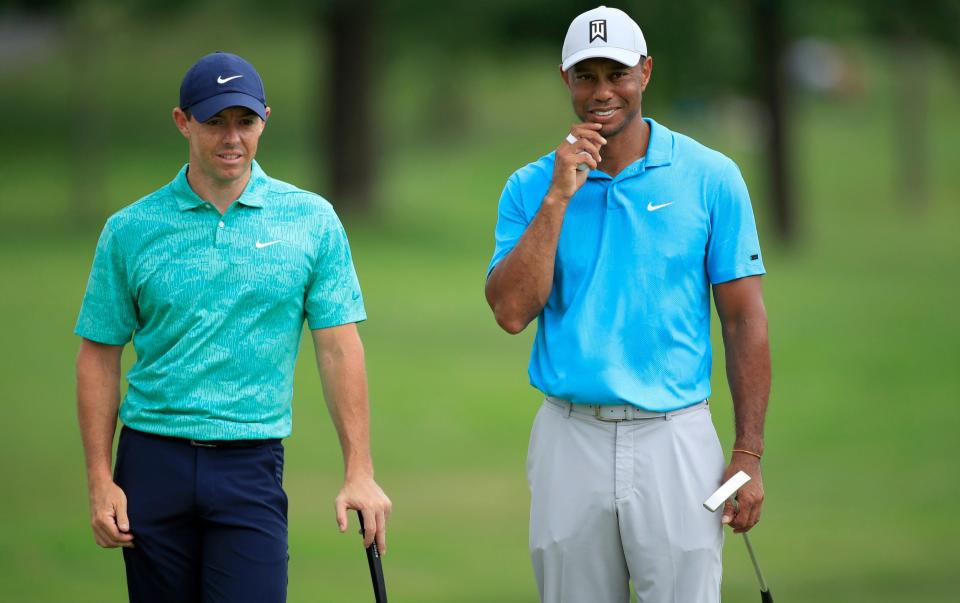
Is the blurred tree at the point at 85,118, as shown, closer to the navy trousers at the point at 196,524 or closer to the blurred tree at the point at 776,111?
the blurred tree at the point at 776,111

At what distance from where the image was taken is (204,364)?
14.3 feet

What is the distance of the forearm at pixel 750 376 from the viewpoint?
4484 millimetres

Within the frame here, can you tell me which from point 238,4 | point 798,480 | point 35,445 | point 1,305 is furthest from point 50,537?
point 238,4

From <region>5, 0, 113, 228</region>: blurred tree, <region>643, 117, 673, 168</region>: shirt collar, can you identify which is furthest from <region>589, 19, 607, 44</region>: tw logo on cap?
<region>5, 0, 113, 228</region>: blurred tree

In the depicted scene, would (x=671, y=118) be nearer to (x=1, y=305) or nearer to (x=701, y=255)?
(x=1, y=305)

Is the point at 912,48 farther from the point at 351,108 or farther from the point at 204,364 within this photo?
the point at 204,364

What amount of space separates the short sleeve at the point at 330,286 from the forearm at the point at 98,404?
1.83 feet

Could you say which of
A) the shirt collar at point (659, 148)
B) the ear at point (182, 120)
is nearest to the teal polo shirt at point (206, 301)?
the ear at point (182, 120)

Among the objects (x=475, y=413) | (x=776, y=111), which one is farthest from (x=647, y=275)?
(x=776, y=111)

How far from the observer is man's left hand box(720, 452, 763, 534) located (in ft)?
14.5

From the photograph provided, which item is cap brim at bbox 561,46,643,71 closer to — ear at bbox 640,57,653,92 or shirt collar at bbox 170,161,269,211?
ear at bbox 640,57,653,92

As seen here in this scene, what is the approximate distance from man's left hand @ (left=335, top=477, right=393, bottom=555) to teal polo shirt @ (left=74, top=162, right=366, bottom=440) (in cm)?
25

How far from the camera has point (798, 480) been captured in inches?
450

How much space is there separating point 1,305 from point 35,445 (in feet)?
20.8
